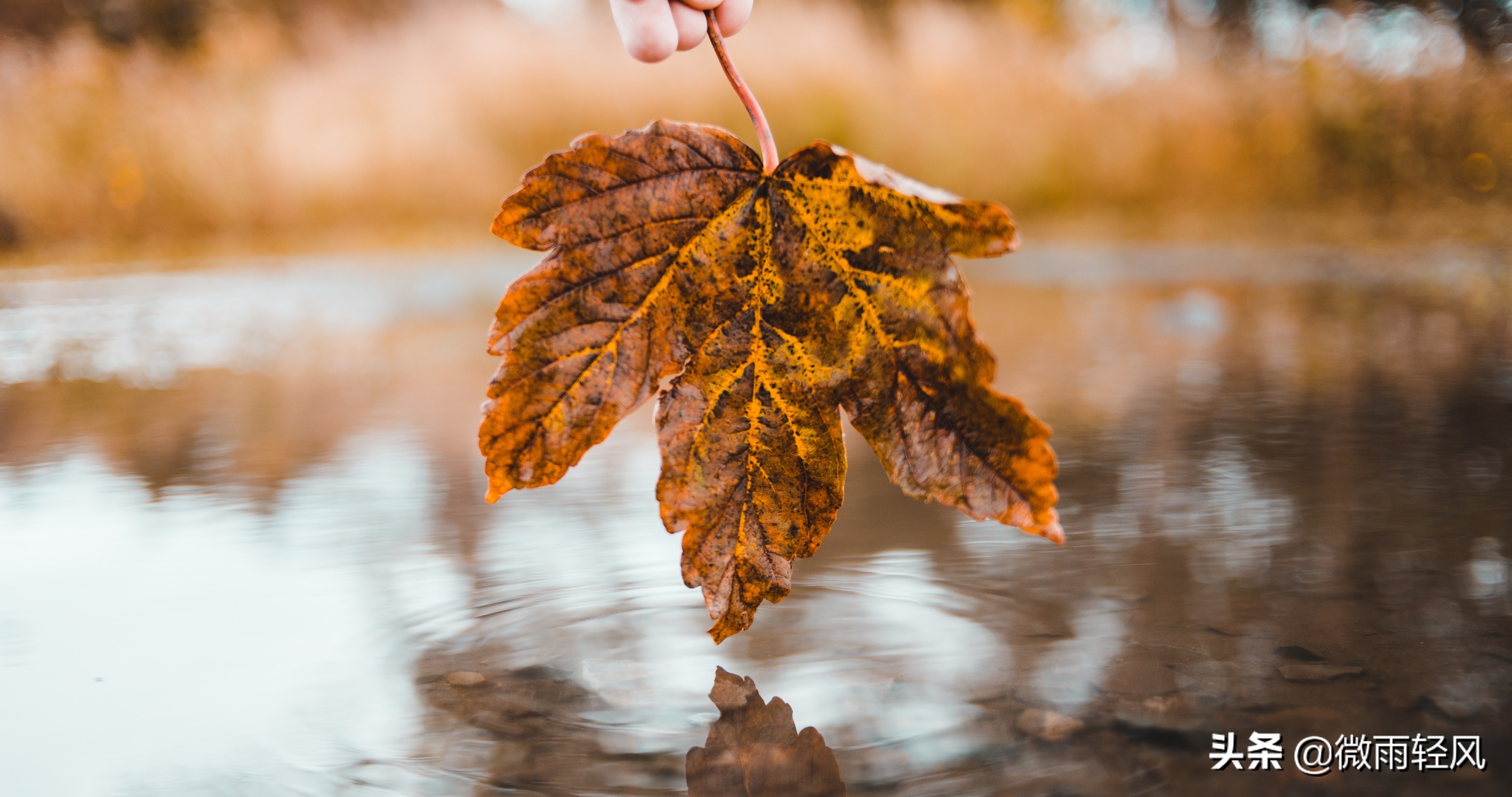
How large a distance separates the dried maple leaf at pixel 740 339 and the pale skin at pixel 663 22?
74mm

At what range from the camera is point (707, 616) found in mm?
733

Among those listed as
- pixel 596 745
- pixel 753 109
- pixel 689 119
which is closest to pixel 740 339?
pixel 753 109

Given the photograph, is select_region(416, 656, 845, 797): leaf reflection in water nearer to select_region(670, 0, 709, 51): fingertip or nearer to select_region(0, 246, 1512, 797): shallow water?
select_region(0, 246, 1512, 797): shallow water

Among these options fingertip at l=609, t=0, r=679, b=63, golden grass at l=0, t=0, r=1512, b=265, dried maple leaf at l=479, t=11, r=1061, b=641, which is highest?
golden grass at l=0, t=0, r=1512, b=265

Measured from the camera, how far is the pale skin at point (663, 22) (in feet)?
1.93

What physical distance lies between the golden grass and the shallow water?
6.38 feet

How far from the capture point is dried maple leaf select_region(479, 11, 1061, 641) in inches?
20.4

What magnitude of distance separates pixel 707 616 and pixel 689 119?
313cm

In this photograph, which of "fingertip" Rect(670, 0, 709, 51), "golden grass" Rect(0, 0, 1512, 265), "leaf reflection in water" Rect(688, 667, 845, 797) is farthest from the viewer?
"golden grass" Rect(0, 0, 1512, 265)

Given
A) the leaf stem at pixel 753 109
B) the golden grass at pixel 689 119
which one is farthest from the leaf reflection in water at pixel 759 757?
the golden grass at pixel 689 119

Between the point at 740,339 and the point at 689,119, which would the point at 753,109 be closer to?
the point at 740,339

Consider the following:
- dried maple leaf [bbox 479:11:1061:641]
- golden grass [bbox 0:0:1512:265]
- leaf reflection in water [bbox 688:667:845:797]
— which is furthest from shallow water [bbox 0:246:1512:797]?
golden grass [bbox 0:0:1512:265]

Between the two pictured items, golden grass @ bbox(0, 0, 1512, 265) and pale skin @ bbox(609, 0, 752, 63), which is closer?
pale skin @ bbox(609, 0, 752, 63)

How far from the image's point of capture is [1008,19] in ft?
14.8
